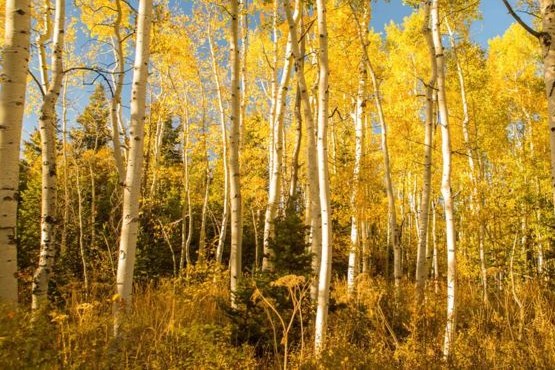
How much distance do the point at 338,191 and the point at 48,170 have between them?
6.83m

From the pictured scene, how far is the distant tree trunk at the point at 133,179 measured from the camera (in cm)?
371

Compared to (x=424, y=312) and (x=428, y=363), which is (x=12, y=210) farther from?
(x=424, y=312)

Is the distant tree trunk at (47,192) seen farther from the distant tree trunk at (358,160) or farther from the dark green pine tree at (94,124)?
the dark green pine tree at (94,124)

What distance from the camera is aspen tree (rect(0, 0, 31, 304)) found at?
3186 millimetres

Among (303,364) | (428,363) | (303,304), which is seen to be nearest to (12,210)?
(303,364)

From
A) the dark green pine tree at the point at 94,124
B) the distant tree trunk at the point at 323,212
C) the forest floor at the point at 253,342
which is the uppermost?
the dark green pine tree at the point at 94,124

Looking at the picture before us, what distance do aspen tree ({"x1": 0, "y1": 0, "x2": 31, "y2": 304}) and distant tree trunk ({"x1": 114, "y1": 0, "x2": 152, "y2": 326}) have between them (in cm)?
83

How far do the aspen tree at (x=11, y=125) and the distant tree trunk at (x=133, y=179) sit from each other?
2.71ft

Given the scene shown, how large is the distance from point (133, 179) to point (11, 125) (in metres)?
1.05

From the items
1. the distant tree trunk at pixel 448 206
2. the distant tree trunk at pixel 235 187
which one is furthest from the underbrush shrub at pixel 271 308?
the distant tree trunk at pixel 448 206

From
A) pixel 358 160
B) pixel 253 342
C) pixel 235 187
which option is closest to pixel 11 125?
pixel 235 187

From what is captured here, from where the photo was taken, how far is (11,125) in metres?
3.32

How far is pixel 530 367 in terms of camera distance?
3.90 meters

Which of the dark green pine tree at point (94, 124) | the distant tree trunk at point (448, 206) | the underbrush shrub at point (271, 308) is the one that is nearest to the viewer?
the distant tree trunk at point (448, 206)
